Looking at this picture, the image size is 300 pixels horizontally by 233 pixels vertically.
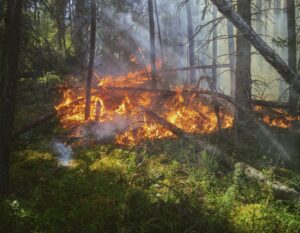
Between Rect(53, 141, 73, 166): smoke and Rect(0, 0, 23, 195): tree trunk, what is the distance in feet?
7.47

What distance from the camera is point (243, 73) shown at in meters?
10.6

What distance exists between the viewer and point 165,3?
114 feet

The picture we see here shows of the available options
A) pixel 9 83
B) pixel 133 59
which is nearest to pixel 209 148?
pixel 9 83

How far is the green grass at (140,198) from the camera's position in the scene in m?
6.04

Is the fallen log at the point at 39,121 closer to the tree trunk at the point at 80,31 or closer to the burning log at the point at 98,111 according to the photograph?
the burning log at the point at 98,111

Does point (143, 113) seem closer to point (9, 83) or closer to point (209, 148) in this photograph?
point (209, 148)

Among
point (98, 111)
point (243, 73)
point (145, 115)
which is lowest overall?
point (145, 115)

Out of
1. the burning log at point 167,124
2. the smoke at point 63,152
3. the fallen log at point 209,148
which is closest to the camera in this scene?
the fallen log at point 209,148

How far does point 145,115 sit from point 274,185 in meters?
5.46

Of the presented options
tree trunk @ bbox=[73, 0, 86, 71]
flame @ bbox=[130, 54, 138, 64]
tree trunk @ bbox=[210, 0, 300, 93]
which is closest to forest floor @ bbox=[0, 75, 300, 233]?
tree trunk @ bbox=[210, 0, 300, 93]

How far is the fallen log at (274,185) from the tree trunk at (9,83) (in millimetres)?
5447

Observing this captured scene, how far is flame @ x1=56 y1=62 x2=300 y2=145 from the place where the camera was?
11.2 metres

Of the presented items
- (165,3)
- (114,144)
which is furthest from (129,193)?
(165,3)

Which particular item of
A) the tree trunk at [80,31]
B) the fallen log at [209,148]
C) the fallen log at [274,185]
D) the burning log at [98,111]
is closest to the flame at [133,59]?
the tree trunk at [80,31]
